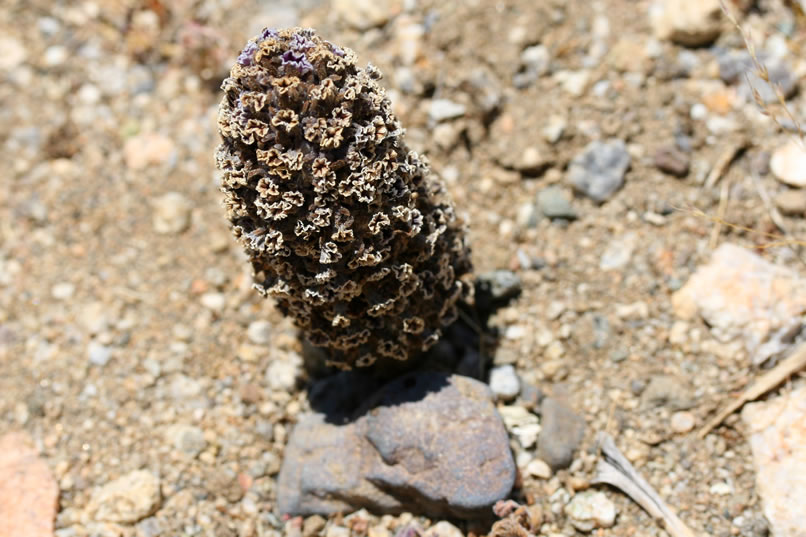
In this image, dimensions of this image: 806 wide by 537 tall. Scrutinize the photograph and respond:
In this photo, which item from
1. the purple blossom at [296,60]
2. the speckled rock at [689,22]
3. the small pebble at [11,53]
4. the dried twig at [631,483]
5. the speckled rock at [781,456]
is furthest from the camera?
the small pebble at [11,53]

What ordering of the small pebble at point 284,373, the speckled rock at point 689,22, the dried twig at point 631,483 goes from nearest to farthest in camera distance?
the dried twig at point 631,483 → the small pebble at point 284,373 → the speckled rock at point 689,22

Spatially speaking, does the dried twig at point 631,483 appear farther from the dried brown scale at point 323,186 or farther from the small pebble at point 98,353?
the small pebble at point 98,353

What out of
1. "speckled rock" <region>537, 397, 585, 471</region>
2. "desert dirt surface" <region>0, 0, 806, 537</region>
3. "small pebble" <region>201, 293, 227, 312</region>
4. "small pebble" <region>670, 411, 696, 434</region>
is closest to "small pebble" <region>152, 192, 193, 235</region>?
"desert dirt surface" <region>0, 0, 806, 537</region>

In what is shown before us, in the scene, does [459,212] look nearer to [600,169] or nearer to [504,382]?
[600,169]

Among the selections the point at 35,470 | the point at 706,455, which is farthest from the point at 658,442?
the point at 35,470

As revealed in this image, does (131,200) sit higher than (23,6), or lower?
lower

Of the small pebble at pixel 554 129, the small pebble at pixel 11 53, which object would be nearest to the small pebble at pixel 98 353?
the small pebble at pixel 11 53

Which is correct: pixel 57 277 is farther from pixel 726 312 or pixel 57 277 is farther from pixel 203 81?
pixel 726 312
